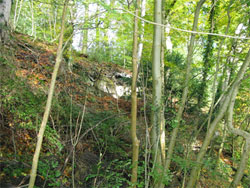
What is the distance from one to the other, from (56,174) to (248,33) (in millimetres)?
4330

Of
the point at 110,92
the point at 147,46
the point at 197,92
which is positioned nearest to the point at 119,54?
the point at 110,92

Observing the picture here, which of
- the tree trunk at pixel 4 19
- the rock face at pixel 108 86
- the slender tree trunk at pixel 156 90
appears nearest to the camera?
the slender tree trunk at pixel 156 90

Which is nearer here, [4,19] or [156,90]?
[156,90]

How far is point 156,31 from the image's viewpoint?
2.92m

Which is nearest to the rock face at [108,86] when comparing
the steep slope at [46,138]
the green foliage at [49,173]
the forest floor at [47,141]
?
the steep slope at [46,138]

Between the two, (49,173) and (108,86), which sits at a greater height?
(108,86)

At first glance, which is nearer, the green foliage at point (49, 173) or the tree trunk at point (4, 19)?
the green foliage at point (49, 173)

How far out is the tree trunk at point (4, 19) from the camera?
10.8 feet

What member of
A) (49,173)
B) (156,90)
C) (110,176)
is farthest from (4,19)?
(110,176)

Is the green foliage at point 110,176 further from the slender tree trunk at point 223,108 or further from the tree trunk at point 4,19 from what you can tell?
the tree trunk at point 4,19

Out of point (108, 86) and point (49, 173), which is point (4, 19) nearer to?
point (49, 173)

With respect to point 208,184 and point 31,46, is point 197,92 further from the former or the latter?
point 31,46

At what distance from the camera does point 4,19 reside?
3.59 metres

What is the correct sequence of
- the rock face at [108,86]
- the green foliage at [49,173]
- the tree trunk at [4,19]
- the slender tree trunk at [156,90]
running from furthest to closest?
the rock face at [108,86]
the tree trunk at [4,19]
the slender tree trunk at [156,90]
the green foliage at [49,173]
